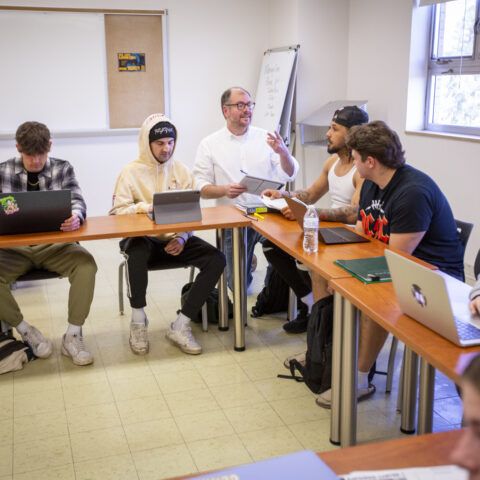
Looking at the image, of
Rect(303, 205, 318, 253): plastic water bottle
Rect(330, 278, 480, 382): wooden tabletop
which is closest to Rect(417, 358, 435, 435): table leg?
Rect(330, 278, 480, 382): wooden tabletop

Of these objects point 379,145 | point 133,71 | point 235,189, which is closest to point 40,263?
point 235,189

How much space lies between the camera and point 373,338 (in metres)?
2.47

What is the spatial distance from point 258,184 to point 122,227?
824 mm

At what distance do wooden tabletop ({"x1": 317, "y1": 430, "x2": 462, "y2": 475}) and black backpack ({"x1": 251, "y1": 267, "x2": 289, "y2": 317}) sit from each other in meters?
2.38

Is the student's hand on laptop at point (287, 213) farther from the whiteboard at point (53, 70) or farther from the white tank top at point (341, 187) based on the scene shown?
the whiteboard at point (53, 70)

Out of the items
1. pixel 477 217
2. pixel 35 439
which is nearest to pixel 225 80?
pixel 477 217

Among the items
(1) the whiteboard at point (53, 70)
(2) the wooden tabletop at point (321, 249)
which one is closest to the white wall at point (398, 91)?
(2) the wooden tabletop at point (321, 249)

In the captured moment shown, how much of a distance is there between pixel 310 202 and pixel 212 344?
0.95m

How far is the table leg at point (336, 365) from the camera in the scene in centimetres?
217

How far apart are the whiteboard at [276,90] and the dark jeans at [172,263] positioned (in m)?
2.58

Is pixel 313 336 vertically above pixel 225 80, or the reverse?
pixel 225 80

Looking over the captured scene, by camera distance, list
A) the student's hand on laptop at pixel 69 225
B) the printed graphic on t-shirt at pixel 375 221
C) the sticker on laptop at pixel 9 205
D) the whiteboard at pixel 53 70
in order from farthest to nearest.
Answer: the whiteboard at pixel 53 70, the student's hand on laptop at pixel 69 225, the sticker on laptop at pixel 9 205, the printed graphic on t-shirt at pixel 375 221

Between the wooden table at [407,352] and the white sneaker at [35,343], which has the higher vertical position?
the wooden table at [407,352]

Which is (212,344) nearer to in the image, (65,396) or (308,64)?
(65,396)
